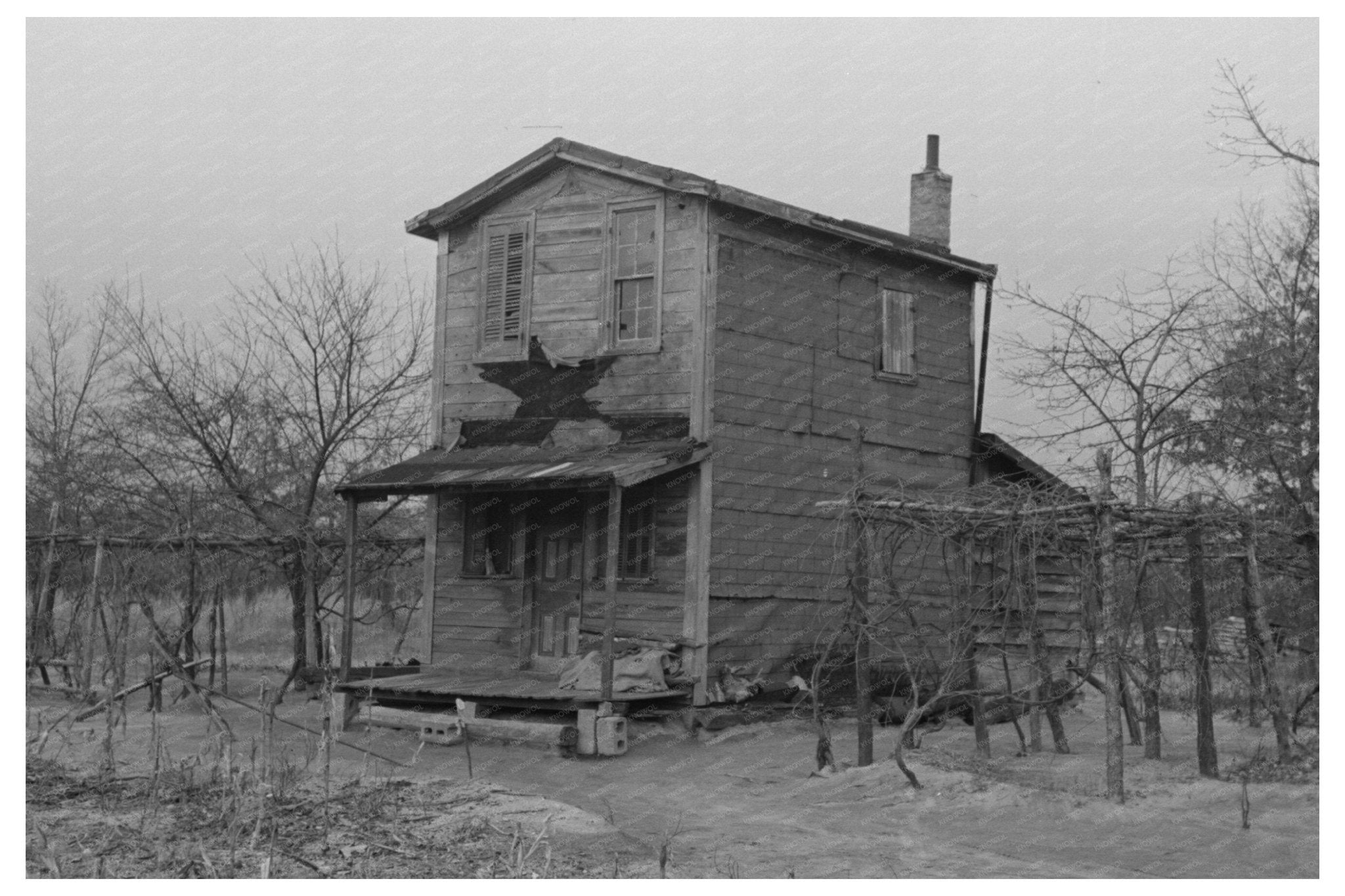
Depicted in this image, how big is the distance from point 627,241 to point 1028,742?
26.3ft

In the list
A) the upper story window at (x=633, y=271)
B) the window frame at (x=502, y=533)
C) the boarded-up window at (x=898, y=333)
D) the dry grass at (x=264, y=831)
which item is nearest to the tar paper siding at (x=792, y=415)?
the boarded-up window at (x=898, y=333)

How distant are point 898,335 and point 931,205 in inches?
99.9

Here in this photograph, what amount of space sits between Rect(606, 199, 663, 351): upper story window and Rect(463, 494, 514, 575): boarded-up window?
2900mm

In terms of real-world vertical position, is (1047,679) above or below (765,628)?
below

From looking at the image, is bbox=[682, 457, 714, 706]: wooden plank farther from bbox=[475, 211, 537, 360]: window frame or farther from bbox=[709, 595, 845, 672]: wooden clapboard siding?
bbox=[475, 211, 537, 360]: window frame

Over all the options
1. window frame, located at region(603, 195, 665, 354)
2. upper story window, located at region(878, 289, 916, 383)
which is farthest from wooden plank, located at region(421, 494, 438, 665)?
upper story window, located at region(878, 289, 916, 383)

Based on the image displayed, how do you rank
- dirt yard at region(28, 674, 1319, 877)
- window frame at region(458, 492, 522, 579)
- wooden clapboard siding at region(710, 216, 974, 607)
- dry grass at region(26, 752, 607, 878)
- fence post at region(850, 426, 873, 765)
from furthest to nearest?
window frame at region(458, 492, 522, 579), wooden clapboard siding at region(710, 216, 974, 607), fence post at region(850, 426, 873, 765), dirt yard at region(28, 674, 1319, 877), dry grass at region(26, 752, 607, 878)

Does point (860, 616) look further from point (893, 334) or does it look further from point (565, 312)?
point (893, 334)

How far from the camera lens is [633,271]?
17453 mm

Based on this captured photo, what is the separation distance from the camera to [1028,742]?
16.1 metres

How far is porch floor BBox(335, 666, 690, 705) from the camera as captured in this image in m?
15.4

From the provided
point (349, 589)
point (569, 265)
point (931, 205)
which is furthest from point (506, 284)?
point (931, 205)

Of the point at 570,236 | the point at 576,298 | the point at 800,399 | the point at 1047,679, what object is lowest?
the point at 1047,679

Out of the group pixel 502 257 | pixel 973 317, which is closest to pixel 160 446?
pixel 502 257
